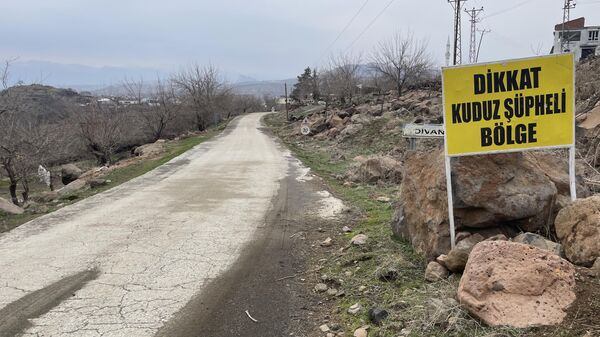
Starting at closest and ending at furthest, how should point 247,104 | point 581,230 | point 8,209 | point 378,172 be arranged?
point 581,230, point 8,209, point 378,172, point 247,104

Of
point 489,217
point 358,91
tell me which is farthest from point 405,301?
point 358,91

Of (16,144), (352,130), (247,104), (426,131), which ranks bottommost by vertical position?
(352,130)

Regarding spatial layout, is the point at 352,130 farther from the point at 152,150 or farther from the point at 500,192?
the point at 500,192

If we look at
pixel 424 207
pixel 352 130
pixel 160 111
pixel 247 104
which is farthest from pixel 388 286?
pixel 247 104

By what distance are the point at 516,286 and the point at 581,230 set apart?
0.99 m

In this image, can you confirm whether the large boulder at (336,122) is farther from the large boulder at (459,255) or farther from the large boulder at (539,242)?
the large boulder at (539,242)

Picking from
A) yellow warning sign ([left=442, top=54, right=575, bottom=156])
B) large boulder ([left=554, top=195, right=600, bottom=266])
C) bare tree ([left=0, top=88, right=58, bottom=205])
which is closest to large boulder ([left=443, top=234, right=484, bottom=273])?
large boulder ([left=554, top=195, right=600, bottom=266])

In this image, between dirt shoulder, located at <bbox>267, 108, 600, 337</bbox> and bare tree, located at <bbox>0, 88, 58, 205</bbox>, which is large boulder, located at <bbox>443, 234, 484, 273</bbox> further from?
bare tree, located at <bbox>0, 88, 58, 205</bbox>

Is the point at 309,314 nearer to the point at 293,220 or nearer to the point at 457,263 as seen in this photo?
the point at 457,263

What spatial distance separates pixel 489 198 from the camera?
15.8 feet

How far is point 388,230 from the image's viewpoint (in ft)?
22.7

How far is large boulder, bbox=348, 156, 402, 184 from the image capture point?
12.2 m

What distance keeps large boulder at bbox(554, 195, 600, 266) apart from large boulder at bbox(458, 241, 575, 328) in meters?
0.36

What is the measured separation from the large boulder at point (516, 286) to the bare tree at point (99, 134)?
33.3m
